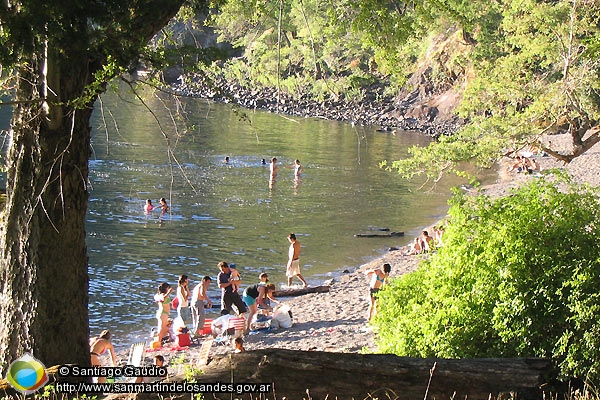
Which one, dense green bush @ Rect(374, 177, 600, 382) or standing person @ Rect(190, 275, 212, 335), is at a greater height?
dense green bush @ Rect(374, 177, 600, 382)

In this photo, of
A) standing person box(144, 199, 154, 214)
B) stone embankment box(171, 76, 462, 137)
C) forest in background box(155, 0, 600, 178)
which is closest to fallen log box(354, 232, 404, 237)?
forest in background box(155, 0, 600, 178)

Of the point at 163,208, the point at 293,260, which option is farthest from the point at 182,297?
the point at 163,208

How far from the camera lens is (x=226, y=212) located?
28.4 meters

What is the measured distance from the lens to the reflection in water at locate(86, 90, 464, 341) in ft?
66.2

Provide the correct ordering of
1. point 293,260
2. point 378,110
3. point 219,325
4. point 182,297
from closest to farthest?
1. point 219,325
2. point 182,297
3. point 293,260
4. point 378,110

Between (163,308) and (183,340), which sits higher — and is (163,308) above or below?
above

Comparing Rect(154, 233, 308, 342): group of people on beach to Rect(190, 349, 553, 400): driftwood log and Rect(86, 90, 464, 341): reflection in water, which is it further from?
Rect(190, 349, 553, 400): driftwood log

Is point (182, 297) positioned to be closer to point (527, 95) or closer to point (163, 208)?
point (527, 95)

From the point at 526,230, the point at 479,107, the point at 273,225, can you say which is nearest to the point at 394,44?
the point at 526,230

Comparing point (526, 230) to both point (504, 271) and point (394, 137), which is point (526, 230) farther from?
point (394, 137)

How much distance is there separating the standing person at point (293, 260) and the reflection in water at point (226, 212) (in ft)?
2.90

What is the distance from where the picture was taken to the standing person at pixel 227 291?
15289 millimetres

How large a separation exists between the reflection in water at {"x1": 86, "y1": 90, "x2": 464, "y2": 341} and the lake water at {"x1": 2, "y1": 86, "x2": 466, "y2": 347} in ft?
0.16

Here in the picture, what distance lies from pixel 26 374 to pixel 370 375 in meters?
3.40
